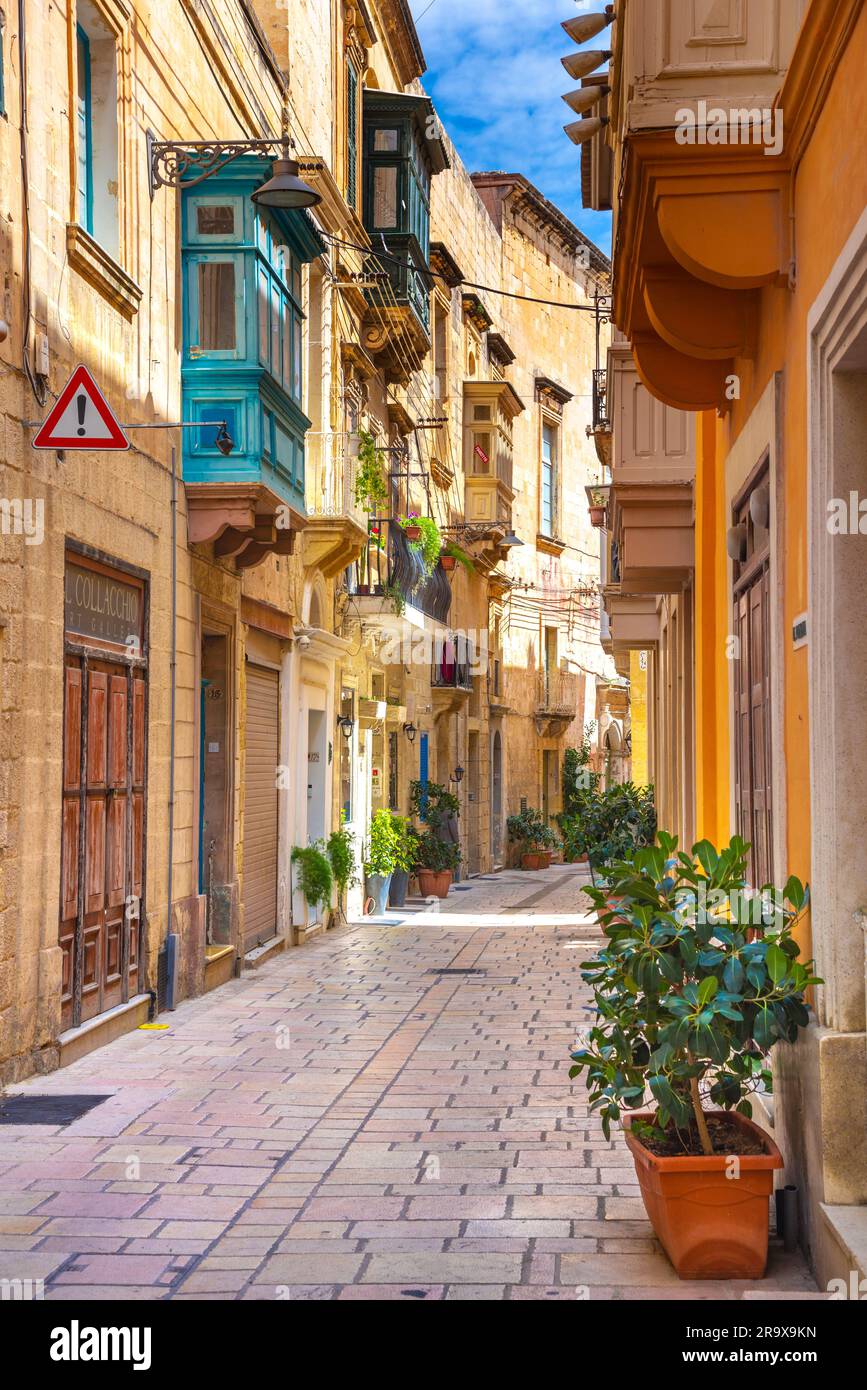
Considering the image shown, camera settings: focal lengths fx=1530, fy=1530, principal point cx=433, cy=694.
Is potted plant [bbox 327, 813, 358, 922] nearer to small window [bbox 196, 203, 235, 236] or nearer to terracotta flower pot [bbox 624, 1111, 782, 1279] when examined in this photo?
small window [bbox 196, 203, 235, 236]

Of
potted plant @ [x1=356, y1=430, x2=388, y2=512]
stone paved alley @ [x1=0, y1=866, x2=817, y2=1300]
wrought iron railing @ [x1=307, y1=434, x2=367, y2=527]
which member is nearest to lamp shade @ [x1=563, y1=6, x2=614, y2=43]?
stone paved alley @ [x1=0, y1=866, x2=817, y2=1300]

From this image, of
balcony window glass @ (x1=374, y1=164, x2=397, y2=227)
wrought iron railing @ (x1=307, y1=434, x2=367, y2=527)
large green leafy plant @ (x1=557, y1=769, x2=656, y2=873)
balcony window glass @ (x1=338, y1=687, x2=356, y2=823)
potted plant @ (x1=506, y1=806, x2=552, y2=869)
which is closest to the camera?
large green leafy plant @ (x1=557, y1=769, x2=656, y2=873)

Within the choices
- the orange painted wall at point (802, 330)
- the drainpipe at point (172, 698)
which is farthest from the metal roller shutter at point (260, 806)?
the orange painted wall at point (802, 330)

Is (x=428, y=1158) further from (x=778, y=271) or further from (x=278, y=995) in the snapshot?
(x=278, y=995)

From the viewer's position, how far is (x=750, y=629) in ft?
23.1

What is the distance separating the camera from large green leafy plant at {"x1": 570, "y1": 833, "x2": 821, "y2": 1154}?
15.7 ft

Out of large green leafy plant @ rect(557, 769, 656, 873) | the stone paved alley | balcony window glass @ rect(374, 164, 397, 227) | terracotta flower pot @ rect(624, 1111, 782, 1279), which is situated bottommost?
the stone paved alley

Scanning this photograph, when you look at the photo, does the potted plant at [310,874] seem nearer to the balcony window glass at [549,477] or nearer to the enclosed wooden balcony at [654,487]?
the enclosed wooden balcony at [654,487]

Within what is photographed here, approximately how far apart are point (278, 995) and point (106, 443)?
5449mm

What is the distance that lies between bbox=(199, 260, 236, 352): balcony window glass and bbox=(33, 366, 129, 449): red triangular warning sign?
154 inches

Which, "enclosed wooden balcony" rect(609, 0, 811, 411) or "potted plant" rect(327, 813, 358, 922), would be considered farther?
"potted plant" rect(327, 813, 358, 922)

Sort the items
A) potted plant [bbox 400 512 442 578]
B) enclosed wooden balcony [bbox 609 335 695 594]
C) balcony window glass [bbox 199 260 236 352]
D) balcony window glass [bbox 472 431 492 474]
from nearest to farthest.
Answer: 1. enclosed wooden balcony [bbox 609 335 695 594]
2. balcony window glass [bbox 199 260 236 352]
3. potted plant [bbox 400 512 442 578]
4. balcony window glass [bbox 472 431 492 474]

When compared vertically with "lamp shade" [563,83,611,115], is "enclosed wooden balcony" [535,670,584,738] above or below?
below
